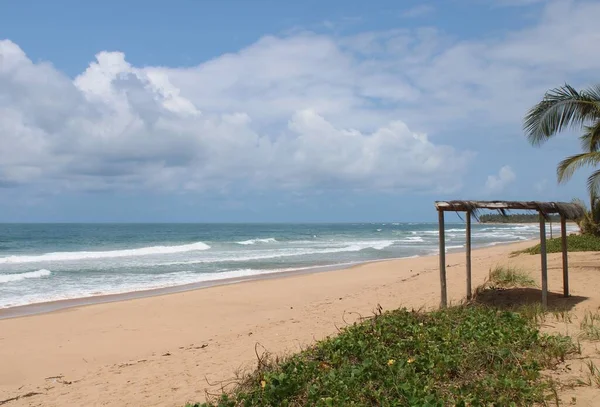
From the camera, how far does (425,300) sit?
37.5ft

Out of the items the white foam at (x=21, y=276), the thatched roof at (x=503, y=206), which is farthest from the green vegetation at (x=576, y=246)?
the white foam at (x=21, y=276)

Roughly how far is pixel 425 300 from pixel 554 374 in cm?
620

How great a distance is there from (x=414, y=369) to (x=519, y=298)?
230 inches

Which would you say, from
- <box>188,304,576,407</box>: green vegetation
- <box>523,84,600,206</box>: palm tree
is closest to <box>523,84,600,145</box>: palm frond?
<box>523,84,600,206</box>: palm tree

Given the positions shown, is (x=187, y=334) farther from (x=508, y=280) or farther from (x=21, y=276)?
(x=21, y=276)

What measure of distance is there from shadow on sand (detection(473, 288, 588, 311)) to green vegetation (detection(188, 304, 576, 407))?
3.08m

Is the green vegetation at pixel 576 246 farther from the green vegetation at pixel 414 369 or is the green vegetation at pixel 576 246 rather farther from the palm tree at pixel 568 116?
the green vegetation at pixel 414 369

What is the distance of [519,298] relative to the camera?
33.0 ft

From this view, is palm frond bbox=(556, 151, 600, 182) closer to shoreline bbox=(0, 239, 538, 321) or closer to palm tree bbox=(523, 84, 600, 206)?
palm tree bbox=(523, 84, 600, 206)

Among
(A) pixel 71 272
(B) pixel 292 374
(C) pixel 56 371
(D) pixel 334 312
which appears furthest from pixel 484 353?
(A) pixel 71 272

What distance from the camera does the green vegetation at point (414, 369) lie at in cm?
457

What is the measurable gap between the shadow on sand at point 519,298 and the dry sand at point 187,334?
71 mm

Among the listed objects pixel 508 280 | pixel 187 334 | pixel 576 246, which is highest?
pixel 576 246

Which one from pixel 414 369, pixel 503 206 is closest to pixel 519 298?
pixel 503 206
